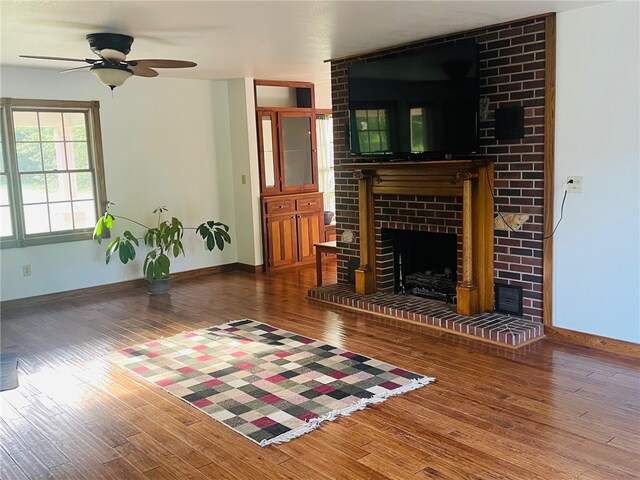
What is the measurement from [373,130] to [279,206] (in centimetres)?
235

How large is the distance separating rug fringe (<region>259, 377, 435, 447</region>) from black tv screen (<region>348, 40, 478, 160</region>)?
187 centimetres

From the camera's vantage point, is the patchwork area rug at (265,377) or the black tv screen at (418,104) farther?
the black tv screen at (418,104)

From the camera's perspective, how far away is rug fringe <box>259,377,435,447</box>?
9.41 feet

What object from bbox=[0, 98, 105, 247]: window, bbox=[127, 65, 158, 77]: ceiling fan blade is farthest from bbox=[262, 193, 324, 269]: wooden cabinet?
bbox=[127, 65, 158, 77]: ceiling fan blade

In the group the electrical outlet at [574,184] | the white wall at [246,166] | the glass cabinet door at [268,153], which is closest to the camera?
the electrical outlet at [574,184]

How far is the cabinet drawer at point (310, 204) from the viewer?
7426 millimetres

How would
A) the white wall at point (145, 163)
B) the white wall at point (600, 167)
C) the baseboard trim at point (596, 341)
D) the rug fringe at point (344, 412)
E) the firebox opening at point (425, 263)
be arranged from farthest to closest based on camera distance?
the white wall at point (145, 163), the firebox opening at point (425, 263), the baseboard trim at point (596, 341), the white wall at point (600, 167), the rug fringe at point (344, 412)

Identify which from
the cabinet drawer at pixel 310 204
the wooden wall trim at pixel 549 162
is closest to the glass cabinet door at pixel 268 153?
the cabinet drawer at pixel 310 204

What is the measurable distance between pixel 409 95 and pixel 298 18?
1.23m

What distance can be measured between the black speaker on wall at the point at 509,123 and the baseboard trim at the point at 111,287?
366 centimetres

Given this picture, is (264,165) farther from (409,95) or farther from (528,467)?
(528,467)

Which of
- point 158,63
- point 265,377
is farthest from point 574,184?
point 158,63

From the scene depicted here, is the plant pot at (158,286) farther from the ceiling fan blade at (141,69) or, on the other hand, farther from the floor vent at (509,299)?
the floor vent at (509,299)

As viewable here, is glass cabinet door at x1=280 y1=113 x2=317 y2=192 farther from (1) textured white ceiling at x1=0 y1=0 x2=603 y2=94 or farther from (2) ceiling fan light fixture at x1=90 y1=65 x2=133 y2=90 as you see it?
(2) ceiling fan light fixture at x1=90 y1=65 x2=133 y2=90
